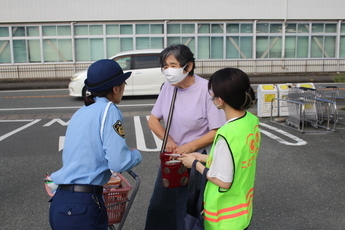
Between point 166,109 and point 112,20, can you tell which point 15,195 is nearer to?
point 166,109

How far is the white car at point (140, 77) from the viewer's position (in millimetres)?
13836

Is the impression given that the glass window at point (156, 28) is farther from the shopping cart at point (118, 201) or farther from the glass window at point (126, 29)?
the shopping cart at point (118, 201)

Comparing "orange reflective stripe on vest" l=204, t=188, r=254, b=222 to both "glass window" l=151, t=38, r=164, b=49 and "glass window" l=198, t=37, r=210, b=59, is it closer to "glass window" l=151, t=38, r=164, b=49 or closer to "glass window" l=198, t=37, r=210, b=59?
"glass window" l=151, t=38, r=164, b=49

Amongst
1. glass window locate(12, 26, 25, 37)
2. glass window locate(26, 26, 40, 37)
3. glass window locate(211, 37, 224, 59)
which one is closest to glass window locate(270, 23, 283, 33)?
glass window locate(211, 37, 224, 59)

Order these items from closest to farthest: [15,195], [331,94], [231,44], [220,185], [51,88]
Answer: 1. [220,185]
2. [15,195]
3. [331,94]
4. [51,88]
5. [231,44]

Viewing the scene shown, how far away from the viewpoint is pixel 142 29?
79.4 ft

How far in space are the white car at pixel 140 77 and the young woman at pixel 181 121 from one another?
10.9 meters

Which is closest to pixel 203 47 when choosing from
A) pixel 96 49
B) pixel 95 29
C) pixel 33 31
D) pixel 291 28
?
pixel 291 28

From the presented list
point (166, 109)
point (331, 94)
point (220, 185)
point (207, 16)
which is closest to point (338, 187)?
point (166, 109)

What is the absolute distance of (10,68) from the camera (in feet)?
77.6

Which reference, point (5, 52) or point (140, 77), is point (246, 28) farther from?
point (5, 52)

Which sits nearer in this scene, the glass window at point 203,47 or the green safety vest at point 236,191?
the green safety vest at point 236,191

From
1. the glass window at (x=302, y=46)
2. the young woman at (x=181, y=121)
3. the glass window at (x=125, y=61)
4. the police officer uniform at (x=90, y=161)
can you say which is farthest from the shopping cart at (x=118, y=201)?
the glass window at (x=302, y=46)

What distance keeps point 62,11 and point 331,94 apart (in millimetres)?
18830
